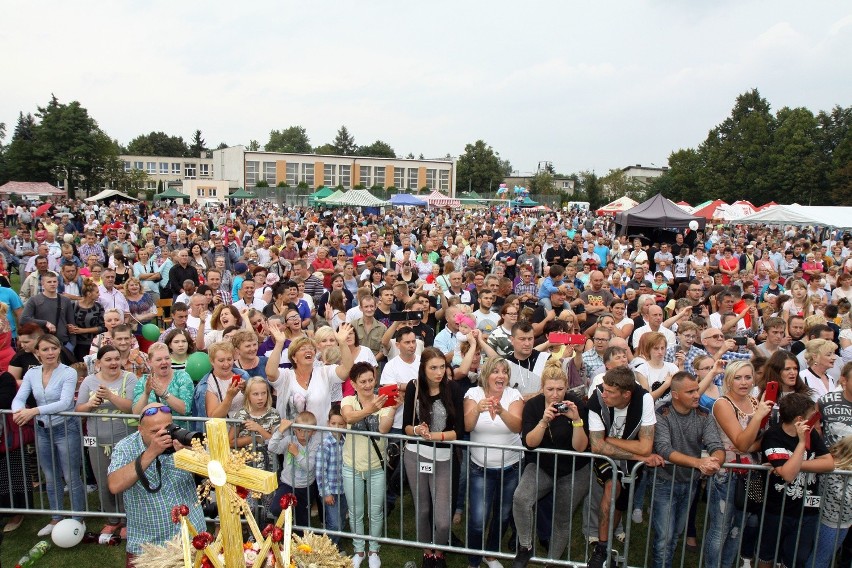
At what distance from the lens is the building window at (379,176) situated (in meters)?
82.5

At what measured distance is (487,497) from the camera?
14.9 feet

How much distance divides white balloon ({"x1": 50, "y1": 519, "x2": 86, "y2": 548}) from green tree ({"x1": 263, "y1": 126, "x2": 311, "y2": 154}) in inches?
5446

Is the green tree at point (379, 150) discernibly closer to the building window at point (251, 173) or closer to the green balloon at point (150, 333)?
the building window at point (251, 173)

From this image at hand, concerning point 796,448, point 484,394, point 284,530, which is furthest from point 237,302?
point 796,448

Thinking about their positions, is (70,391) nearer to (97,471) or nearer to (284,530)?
(97,471)

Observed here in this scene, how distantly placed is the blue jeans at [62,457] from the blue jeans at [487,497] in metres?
3.22

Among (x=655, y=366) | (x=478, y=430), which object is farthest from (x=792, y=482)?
(x=478, y=430)

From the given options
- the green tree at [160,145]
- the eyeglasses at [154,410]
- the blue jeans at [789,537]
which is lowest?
the blue jeans at [789,537]

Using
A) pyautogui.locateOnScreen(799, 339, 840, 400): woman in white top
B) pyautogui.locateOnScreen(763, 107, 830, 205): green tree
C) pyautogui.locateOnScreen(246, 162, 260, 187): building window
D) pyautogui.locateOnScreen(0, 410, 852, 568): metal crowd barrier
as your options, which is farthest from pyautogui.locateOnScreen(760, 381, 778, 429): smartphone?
pyautogui.locateOnScreen(246, 162, 260, 187): building window

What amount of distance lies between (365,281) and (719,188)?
60.6 metres

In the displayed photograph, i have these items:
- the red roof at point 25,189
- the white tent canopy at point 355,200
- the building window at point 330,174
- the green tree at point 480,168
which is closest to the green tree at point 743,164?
the green tree at point 480,168

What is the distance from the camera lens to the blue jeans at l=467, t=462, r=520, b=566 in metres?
4.46

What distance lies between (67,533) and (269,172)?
250ft

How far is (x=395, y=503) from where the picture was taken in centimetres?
548
